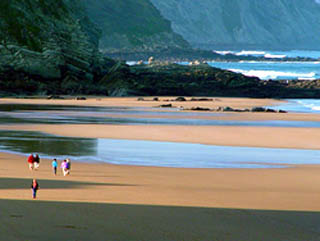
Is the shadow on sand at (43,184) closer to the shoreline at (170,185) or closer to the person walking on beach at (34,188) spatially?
the shoreline at (170,185)

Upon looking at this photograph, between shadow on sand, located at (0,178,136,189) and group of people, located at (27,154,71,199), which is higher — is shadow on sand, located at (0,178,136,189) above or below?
below

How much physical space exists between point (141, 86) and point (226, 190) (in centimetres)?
4101

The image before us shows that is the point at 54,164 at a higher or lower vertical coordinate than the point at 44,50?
lower

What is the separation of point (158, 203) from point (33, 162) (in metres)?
5.04

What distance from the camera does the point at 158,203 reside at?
1266 centimetres

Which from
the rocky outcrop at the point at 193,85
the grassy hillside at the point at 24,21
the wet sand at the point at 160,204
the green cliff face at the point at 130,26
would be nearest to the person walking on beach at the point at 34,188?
the wet sand at the point at 160,204

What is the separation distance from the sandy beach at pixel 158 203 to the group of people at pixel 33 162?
0.71 feet

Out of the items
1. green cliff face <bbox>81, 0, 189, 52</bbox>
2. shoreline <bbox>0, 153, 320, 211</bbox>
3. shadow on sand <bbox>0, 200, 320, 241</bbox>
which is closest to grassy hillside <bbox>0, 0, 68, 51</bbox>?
shoreline <bbox>0, 153, 320, 211</bbox>

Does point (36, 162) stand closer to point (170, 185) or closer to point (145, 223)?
point (170, 185)

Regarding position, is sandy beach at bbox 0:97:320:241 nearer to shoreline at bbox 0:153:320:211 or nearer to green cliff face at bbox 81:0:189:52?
shoreline at bbox 0:153:320:211

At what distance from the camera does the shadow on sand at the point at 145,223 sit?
10.2 meters

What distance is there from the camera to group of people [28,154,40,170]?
1672cm

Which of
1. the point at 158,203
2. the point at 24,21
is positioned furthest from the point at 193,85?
the point at 158,203

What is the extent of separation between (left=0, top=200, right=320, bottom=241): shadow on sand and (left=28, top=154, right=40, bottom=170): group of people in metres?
4.36
